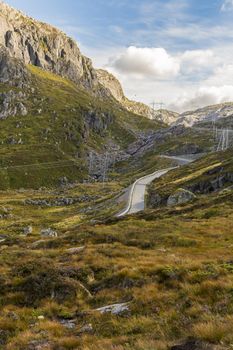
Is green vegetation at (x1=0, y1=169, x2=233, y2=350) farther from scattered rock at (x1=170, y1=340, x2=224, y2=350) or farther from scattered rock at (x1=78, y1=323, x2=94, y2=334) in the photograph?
scattered rock at (x1=170, y1=340, x2=224, y2=350)

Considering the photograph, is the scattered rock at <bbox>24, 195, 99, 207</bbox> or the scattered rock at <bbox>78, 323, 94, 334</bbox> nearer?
the scattered rock at <bbox>78, 323, 94, 334</bbox>

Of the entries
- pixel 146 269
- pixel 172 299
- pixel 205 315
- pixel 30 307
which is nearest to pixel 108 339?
pixel 205 315

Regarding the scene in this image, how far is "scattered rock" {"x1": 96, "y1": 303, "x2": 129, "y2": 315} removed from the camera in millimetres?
14792

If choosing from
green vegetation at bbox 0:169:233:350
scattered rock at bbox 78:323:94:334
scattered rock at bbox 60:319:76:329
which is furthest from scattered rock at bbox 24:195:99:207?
scattered rock at bbox 78:323:94:334

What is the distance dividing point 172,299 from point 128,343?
15.1 feet

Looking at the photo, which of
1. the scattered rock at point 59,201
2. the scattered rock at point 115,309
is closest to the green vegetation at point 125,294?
the scattered rock at point 115,309

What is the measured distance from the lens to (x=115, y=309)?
1525cm

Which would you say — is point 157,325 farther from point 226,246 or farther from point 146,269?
point 226,246

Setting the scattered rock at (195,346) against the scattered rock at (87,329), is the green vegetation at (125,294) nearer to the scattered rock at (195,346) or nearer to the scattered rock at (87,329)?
the scattered rock at (87,329)

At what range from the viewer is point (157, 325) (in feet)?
38.4

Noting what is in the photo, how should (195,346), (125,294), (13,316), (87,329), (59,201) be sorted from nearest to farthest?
(195,346), (87,329), (13,316), (125,294), (59,201)

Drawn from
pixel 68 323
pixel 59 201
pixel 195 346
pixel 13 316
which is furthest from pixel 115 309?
pixel 59 201

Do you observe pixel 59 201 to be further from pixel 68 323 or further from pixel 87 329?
pixel 87 329

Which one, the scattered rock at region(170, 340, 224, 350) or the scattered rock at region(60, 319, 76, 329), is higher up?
the scattered rock at region(170, 340, 224, 350)
